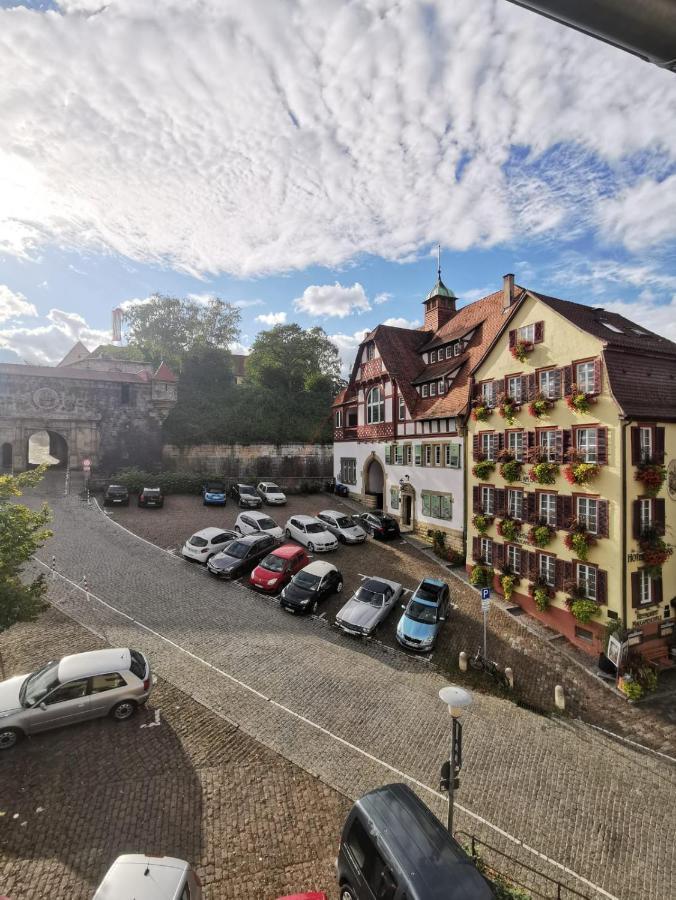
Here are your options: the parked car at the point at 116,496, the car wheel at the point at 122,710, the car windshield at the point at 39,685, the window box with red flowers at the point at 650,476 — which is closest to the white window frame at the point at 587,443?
the window box with red flowers at the point at 650,476

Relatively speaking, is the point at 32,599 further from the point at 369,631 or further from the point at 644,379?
the point at 644,379

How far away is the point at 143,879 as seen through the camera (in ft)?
20.7

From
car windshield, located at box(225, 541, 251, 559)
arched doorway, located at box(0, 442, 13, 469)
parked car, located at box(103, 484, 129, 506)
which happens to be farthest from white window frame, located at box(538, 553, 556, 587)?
arched doorway, located at box(0, 442, 13, 469)

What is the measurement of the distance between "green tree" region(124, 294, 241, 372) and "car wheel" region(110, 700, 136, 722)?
45.2 meters

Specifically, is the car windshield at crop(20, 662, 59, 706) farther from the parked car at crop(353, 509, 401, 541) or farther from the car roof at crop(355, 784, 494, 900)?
the parked car at crop(353, 509, 401, 541)

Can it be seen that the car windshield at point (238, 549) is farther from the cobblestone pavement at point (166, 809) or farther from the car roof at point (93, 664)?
the cobblestone pavement at point (166, 809)

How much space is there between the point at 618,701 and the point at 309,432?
32.3 metres

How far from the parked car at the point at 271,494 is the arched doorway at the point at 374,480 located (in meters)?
6.19

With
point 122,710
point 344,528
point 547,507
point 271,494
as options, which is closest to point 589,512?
point 547,507

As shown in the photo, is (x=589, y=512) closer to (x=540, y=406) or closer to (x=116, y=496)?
(x=540, y=406)

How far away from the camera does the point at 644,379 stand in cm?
1731

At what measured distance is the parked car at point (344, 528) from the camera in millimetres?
25781

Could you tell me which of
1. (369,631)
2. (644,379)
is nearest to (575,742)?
(369,631)

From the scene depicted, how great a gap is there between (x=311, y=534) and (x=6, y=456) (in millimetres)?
28843
